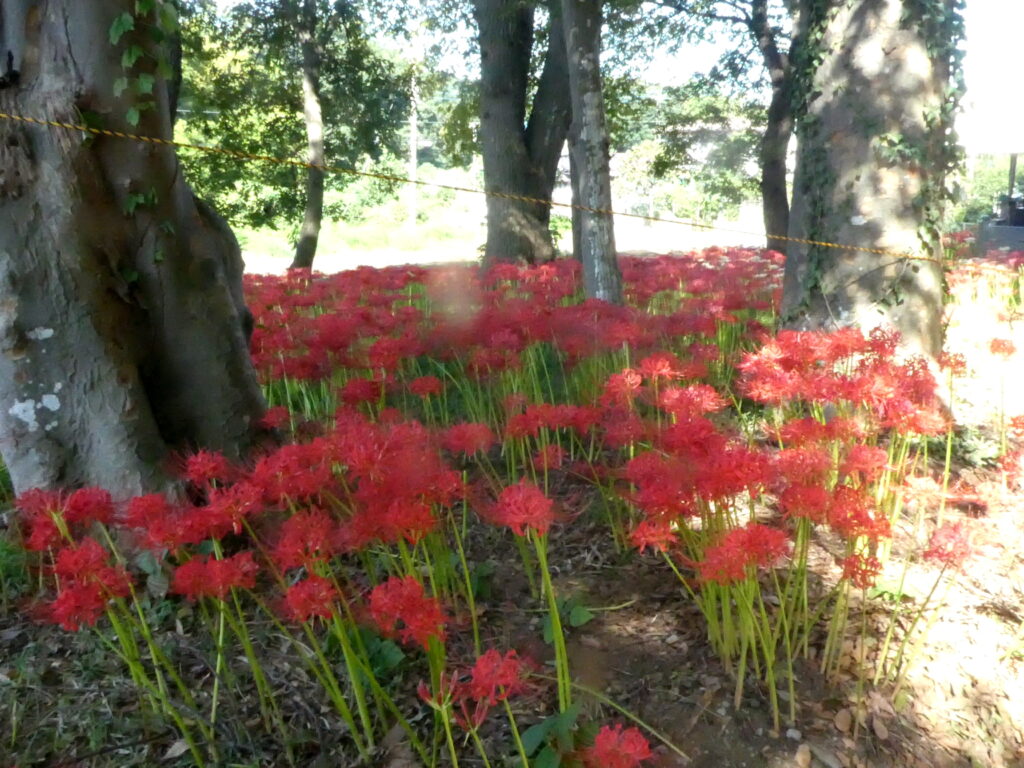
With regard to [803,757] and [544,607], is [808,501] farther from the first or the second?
[544,607]

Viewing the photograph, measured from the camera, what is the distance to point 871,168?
3713 millimetres

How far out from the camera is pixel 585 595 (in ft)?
8.60

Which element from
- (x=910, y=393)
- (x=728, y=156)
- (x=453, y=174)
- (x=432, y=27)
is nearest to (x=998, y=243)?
(x=728, y=156)

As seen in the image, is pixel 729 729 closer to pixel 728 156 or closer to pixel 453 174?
pixel 728 156

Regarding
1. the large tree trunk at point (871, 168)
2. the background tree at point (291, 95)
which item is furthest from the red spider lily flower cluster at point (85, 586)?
the background tree at point (291, 95)

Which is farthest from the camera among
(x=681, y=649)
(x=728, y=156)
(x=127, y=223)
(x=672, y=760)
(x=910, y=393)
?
(x=728, y=156)

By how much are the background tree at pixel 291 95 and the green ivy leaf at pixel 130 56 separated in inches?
316

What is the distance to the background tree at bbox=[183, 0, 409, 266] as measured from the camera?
1113 cm

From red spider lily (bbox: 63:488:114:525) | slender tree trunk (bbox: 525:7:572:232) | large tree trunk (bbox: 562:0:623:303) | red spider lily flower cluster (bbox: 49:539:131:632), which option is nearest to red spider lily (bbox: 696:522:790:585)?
red spider lily flower cluster (bbox: 49:539:131:632)

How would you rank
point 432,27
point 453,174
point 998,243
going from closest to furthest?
point 432,27 < point 998,243 < point 453,174

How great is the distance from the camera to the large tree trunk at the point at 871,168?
144 inches

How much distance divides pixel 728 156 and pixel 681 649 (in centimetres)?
1649

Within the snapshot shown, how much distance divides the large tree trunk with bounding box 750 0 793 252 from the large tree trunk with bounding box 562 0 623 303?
230 inches

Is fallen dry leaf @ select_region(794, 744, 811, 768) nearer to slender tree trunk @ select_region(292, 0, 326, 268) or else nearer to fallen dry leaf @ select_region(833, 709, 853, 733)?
fallen dry leaf @ select_region(833, 709, 853, 733)
